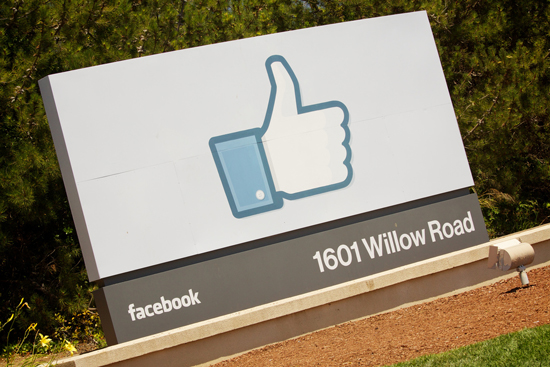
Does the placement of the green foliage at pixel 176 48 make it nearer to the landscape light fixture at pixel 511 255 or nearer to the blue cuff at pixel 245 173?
the blue cuff at pixel 245 173

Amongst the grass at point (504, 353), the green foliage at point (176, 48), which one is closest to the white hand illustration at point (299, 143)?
the grass at point (504, 353)

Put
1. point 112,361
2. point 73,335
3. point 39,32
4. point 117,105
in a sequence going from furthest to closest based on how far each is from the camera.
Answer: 1. point 73,335
2. point 39,32
3. point 117,105
4. point 112,361

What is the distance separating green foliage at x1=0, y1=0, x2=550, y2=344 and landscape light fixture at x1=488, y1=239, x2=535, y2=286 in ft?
14.6

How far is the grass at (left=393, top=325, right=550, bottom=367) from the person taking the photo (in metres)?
3.47

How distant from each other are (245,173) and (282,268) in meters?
1.05

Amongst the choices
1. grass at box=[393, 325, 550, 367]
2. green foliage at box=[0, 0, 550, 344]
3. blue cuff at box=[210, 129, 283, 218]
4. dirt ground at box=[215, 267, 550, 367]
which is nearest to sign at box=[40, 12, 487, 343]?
blue cuff at box=[210, 129, 283, 218]

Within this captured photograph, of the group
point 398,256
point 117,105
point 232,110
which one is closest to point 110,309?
point 117,105

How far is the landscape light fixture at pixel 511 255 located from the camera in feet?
15.4

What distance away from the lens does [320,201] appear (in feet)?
17.7

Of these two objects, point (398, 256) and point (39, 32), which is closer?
point (398, 256)

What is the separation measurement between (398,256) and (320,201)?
1.06 metres

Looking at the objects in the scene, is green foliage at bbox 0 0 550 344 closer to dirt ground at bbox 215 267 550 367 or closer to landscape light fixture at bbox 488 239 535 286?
dirt ground at bbox 215 267 550 367

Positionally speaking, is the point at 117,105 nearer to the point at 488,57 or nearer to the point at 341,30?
the point at 341,30

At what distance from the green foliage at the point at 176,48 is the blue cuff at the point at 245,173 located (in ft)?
9.78
